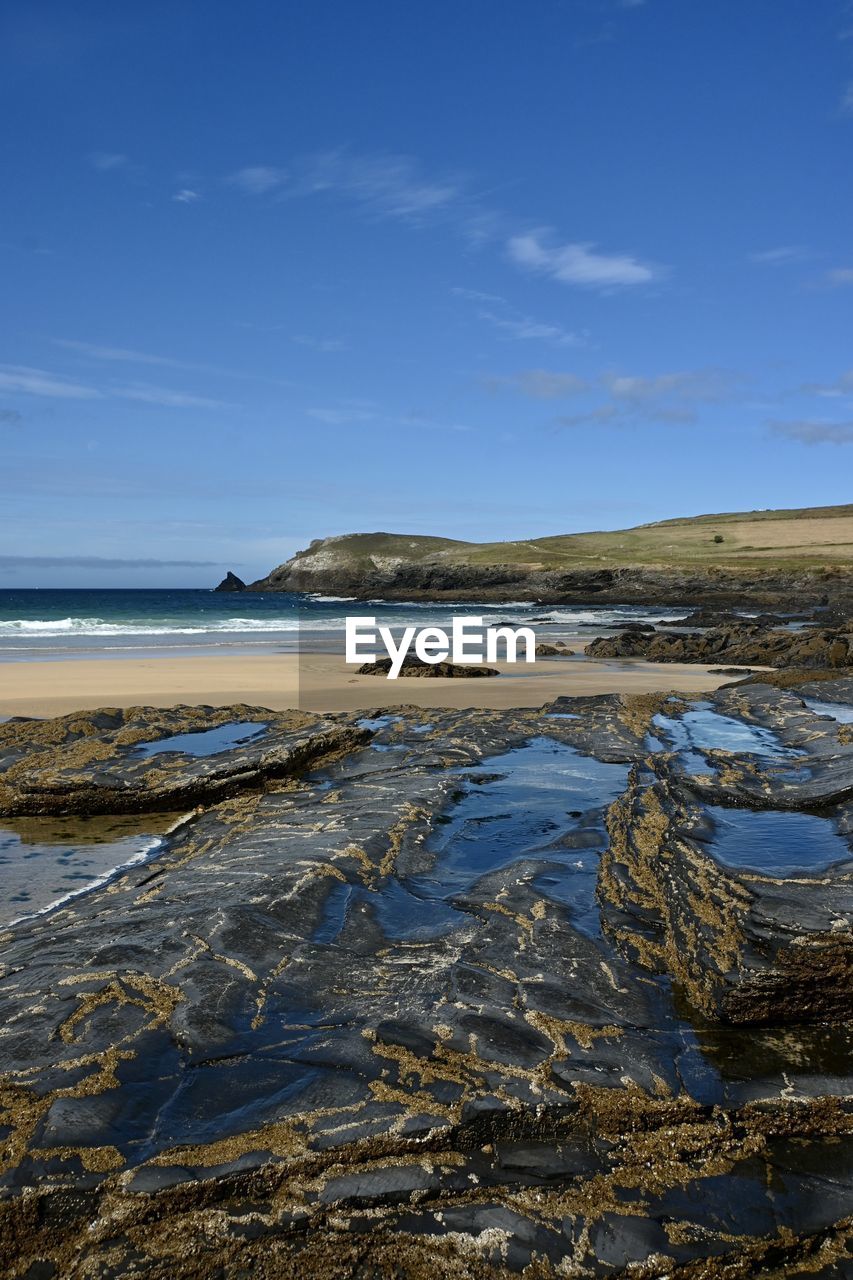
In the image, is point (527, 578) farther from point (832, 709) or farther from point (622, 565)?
point (832, 709)

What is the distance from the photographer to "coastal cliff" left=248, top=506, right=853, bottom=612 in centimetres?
6806

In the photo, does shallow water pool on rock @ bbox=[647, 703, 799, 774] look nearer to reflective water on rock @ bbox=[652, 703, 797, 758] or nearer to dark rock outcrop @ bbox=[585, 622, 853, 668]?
reflective water on rock @ bbox=[652, 703, 797, 758]

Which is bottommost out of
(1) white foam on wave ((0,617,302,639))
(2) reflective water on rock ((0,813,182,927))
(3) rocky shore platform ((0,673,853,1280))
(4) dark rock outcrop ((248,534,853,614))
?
(2) reflective water on rock ((0,813,182,927))

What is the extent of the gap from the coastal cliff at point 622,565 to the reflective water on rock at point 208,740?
47.4m

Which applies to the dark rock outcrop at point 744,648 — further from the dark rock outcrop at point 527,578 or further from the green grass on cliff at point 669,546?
the green grass on cliff at point 669,546

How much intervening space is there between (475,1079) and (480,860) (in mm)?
2512

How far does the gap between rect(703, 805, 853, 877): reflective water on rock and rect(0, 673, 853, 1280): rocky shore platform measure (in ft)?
0.10

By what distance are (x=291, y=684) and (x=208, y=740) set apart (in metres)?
7.52

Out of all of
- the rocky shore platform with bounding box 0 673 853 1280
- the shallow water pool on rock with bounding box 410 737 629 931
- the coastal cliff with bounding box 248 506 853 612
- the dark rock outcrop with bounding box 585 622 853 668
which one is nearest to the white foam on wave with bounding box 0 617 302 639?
the dark rock outcrop with bounding box 585 622 853 668

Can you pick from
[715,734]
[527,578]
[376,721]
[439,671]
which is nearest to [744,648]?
[439,671]

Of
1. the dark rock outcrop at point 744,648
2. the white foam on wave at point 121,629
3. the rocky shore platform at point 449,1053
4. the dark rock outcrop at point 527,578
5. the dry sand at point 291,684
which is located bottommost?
the rocky shore platform at point 449,1053

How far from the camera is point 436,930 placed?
4180 mm

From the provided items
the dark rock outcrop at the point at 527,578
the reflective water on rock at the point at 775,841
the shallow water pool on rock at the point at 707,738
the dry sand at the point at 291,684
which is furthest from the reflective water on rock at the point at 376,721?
the dark rock outcrop at the point at 527,578

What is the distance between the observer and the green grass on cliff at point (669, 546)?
85.8 metres
